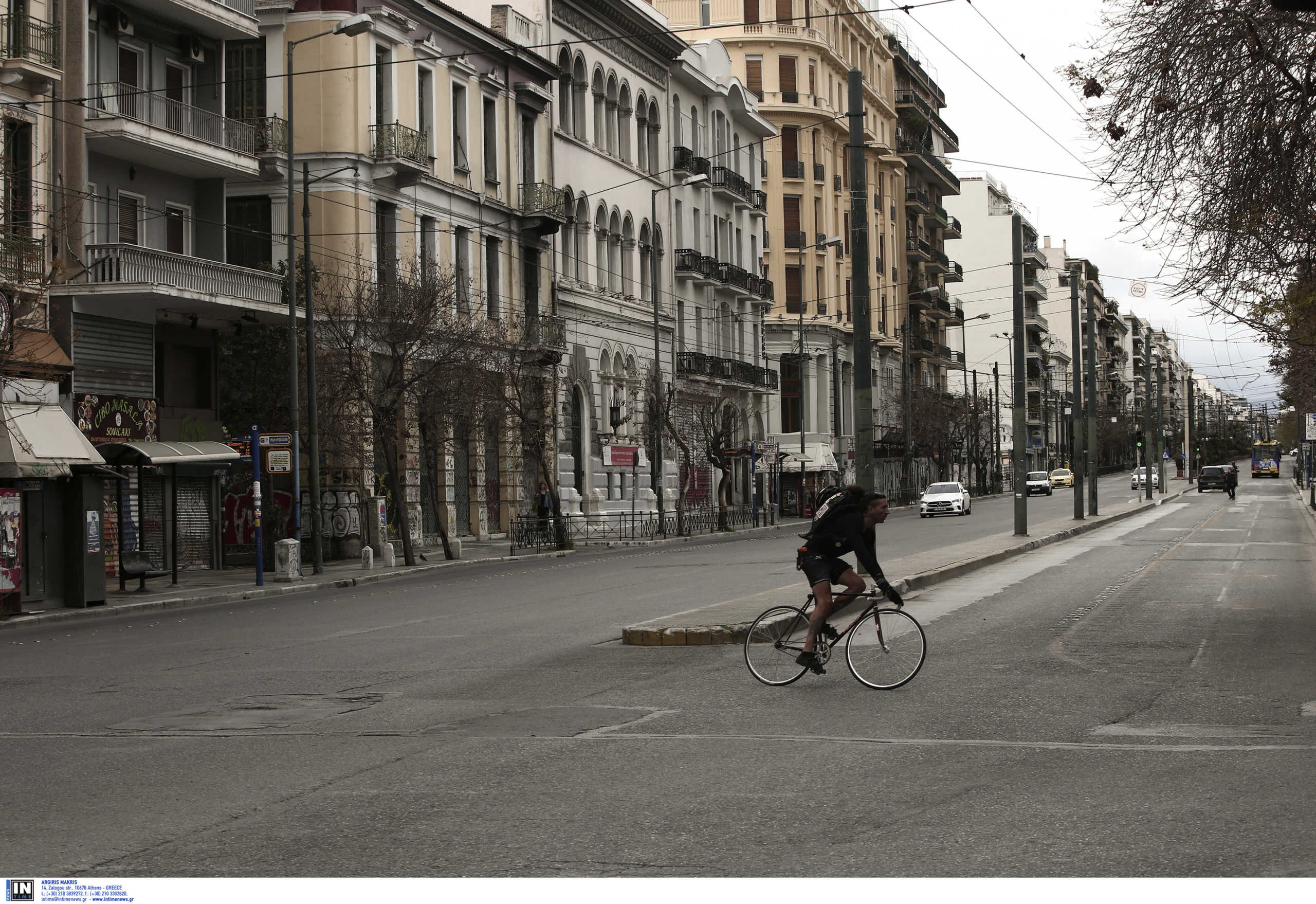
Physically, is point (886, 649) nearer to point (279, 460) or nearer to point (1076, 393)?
point (279, 460)

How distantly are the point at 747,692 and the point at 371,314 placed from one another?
2471 cm

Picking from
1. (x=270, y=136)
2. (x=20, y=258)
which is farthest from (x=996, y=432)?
(x=20, y=258)

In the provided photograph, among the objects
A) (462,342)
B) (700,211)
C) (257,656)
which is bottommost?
(257,656)

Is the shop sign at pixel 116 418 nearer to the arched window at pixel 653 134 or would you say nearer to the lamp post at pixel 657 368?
the lamp post at pixel 657 368

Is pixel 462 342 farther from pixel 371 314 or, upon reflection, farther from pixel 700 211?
pixel 700 211

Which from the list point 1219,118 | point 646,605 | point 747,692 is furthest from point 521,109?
point 747,692

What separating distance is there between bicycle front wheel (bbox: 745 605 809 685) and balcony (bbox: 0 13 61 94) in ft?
69.0

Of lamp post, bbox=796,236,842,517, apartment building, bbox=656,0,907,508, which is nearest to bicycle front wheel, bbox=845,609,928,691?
lamp post, bbox=796,236,842,517

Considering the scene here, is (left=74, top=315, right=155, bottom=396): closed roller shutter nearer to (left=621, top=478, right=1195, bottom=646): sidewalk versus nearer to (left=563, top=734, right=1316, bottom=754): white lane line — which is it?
(left=621, top=478, right=1195, bottom=646): sidewalk

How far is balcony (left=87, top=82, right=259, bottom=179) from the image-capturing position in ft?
99.9

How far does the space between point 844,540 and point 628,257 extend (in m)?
46.2

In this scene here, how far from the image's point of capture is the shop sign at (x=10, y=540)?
74.6ft

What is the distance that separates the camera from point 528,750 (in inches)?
380

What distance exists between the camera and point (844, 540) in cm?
1253
